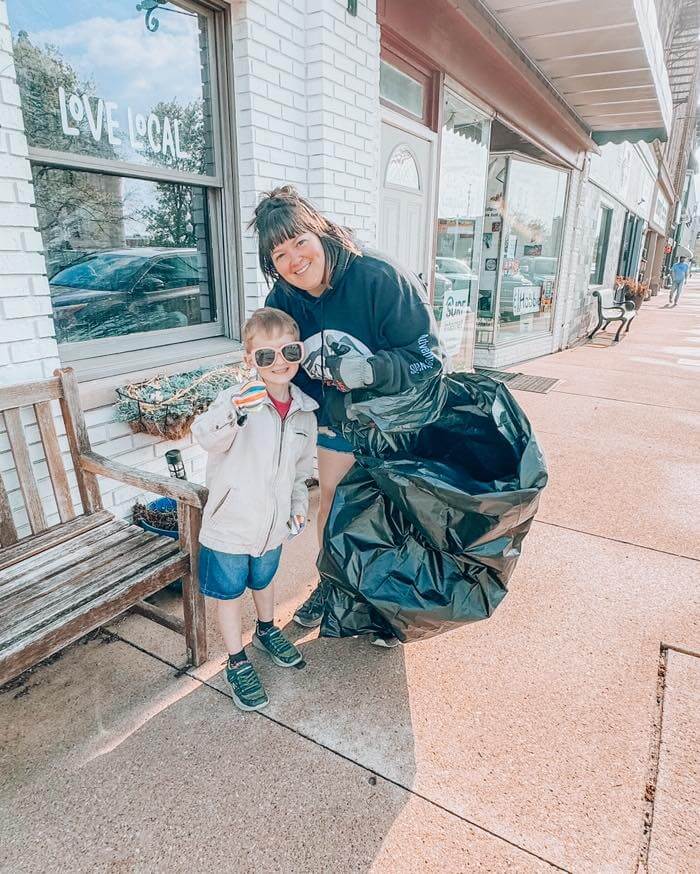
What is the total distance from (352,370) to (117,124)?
5.45 ft

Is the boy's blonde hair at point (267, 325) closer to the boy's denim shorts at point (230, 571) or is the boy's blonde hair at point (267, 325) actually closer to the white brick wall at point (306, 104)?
the boy's denim shorts at point (230, 571)

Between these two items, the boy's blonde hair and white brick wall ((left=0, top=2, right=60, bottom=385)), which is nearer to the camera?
the boy's blonde hair

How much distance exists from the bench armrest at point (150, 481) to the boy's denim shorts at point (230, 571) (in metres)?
0.18

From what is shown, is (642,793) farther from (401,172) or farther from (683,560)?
(401,172)

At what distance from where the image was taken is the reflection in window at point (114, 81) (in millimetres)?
2207

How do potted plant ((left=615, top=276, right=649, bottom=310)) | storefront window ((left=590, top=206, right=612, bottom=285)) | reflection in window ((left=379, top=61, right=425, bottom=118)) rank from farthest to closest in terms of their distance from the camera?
potted plant ((left=615, top=276, right=649, bottom=310)), storefront window ((left=590, top=206, right=612, bottom=285)), reflection in window ((left=379, top=61, right=425, bottom=118))

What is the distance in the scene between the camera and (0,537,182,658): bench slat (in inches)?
63.3

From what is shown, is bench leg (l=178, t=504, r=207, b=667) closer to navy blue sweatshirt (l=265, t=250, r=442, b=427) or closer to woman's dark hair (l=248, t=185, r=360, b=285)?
navy blue sweatshirt (l=265, t=250, r=442, b=427)

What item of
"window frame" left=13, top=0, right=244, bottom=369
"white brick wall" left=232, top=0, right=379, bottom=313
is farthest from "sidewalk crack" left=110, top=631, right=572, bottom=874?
"white brick wall" left=232, top=0, right=379, bottom=313

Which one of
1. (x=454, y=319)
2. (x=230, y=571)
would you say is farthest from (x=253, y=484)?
(x=454, y=319)

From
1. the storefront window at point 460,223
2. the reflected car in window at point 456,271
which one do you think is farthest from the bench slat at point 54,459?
the reflected car in window at point 456,271

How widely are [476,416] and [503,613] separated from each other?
41.3 inches

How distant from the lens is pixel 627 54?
5445mm

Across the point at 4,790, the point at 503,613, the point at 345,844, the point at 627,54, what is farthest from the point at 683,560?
the point at 627,54
